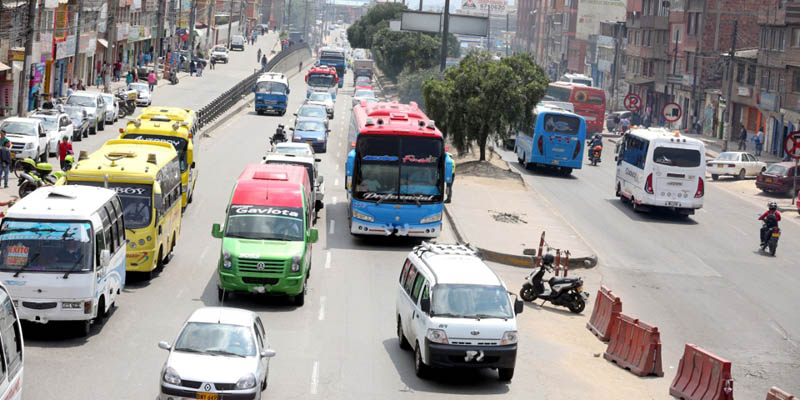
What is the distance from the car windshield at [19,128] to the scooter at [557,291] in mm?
22279

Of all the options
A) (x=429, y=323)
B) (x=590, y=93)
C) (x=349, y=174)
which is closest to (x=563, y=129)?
(x=349, y=174)

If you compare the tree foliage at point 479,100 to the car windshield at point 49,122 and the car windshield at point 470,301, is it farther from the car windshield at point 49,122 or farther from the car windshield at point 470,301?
the car windshield at point 470,301

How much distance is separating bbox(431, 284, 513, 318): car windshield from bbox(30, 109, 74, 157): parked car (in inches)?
1093

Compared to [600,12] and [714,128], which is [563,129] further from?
[600,12]

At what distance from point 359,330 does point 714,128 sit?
220ft

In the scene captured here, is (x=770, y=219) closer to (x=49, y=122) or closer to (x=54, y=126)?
(x=54, y=126)

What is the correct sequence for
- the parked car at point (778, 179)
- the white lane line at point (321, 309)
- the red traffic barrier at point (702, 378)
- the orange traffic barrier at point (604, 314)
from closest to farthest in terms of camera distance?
the red traffic barrier at point (702, 378) < the white lane line at point (321, 309) < the orange traffic barrier at point (604, 314) < the parked car at point (778, 179)

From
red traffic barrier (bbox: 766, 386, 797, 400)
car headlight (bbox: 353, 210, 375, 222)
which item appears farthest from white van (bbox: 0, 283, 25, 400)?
car headlight (bbox: 353, 210, 375, 222)

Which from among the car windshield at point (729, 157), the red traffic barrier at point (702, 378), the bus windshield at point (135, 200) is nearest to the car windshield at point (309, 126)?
the car windshield at point (729, 157)

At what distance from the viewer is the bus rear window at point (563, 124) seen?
49312 mm

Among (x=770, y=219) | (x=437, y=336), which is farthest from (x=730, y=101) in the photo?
(x=437, y=336)

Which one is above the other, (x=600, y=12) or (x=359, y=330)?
(x=600, y=12)

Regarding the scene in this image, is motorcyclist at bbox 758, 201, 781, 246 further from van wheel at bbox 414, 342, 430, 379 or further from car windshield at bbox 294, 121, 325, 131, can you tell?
car windshield at bbox 294, 121, 325, 131

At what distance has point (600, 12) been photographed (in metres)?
138
